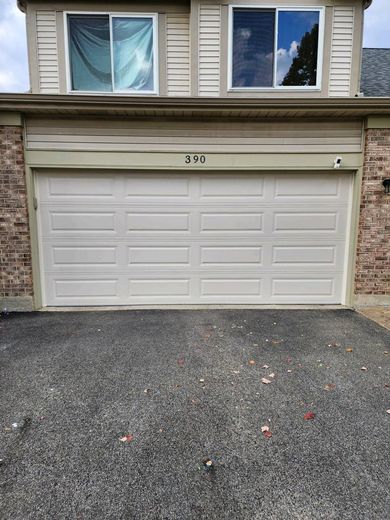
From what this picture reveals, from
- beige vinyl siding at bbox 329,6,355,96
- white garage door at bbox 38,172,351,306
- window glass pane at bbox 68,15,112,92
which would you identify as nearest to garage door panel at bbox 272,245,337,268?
white garage door at bbox 38,172,351,306

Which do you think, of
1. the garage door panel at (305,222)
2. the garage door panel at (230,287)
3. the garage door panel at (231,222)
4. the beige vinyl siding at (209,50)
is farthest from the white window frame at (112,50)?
the garage door panel at (230,287)

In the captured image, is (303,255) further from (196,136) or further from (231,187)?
(196,136)

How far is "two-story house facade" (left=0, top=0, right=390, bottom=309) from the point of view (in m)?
5.06

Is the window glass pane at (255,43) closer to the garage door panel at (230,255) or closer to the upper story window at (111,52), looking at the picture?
the upper story window at (111,52)

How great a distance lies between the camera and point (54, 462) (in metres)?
2.04

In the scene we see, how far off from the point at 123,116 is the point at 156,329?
3332mm

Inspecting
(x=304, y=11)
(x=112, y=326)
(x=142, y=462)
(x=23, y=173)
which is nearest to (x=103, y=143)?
(x=23, y=173)

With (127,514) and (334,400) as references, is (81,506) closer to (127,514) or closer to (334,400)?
(127,514)

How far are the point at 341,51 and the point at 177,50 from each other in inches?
112

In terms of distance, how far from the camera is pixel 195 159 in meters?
5.12

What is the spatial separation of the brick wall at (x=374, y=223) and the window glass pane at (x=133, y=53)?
3.90 meters

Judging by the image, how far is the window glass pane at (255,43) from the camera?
17.6ft

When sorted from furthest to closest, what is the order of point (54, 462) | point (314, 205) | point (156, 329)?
point (314, 205) < point (156, 329) < point (54, 462)

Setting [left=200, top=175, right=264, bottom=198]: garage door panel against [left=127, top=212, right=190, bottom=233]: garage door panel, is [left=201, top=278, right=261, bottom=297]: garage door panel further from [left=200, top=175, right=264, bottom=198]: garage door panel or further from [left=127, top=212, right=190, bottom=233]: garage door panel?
[left=200, top=175, right=264, bottom=198]: garage door panel
